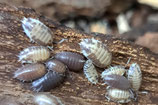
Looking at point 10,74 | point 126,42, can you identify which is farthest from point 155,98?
point 10,74

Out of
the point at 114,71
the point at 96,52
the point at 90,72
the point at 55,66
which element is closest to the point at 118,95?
the point at 114,71

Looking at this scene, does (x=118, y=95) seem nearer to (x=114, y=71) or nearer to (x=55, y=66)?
(x=114, y=71)

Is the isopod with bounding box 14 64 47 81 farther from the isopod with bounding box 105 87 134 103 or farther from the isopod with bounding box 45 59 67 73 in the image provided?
the isopod with bounding box 105 87 134 103

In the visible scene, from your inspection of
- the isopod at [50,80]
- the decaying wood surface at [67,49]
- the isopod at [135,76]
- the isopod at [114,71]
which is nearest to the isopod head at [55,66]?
the isopod at [50,80]

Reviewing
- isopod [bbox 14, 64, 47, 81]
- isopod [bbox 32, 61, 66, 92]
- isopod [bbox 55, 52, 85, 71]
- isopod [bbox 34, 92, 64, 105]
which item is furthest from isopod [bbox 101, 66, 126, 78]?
isopod [bbox 14, 64, 47, 81]

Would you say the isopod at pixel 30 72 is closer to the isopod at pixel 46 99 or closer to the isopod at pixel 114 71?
the isopod at pixel 46 99

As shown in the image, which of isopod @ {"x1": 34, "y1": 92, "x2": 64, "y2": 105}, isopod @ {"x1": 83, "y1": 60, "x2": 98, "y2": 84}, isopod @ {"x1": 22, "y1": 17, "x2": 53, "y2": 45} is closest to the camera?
isopod @ {"x1": 34, "y1": 92, "x2": 64, "y2": 105}

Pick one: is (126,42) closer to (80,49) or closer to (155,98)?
(80,49)

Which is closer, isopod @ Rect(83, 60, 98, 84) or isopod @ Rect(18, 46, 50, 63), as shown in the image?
isopod @ Rect(18, 46, 50, 63)
